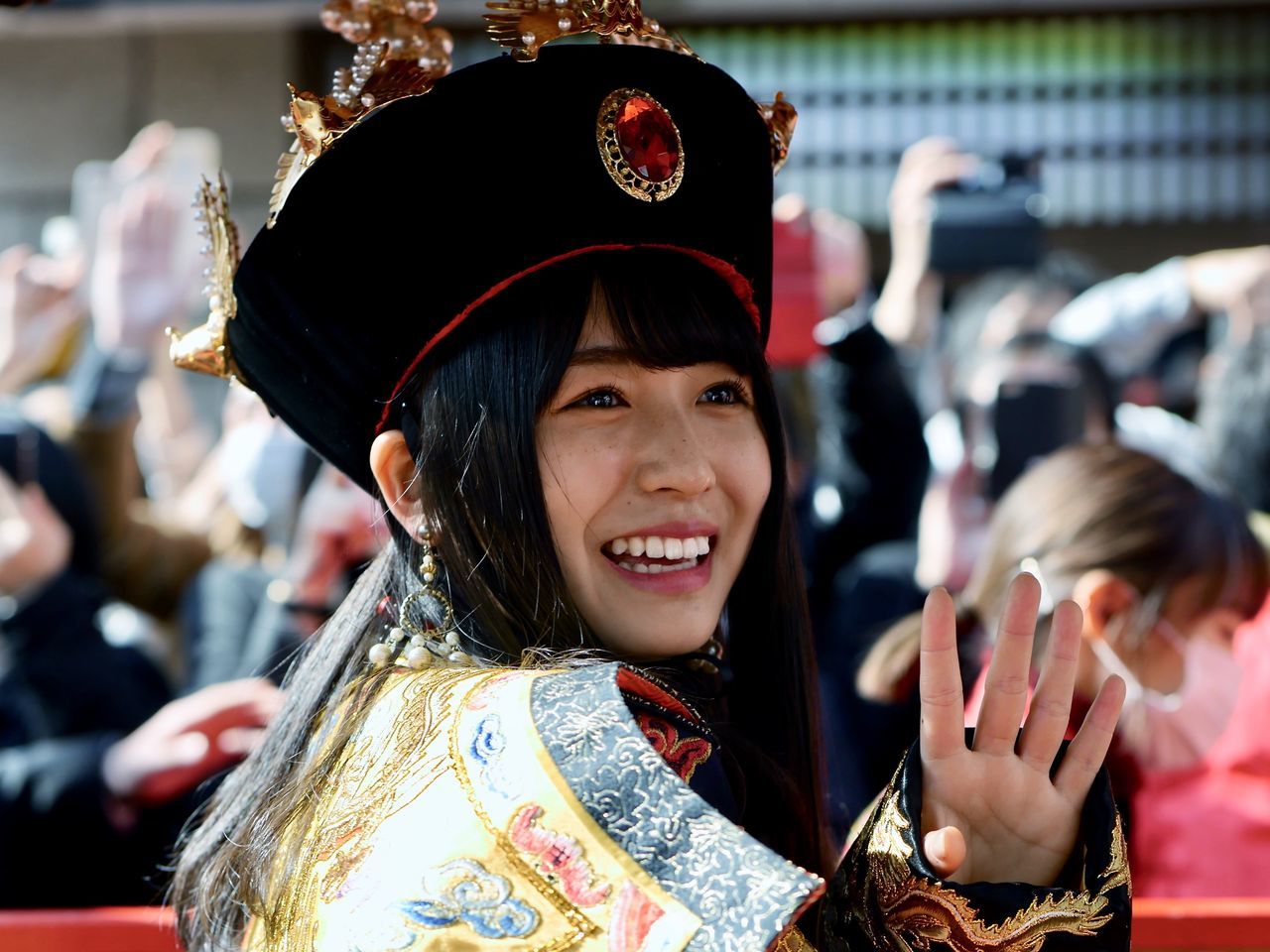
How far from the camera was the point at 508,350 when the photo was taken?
1709 mm

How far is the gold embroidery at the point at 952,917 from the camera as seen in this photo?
151 centimetres

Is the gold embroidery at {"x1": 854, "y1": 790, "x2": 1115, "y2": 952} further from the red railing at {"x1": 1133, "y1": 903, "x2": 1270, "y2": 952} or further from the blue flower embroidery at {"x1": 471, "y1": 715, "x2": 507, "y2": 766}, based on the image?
the red railing at {"x1": 1133, "y1": 903, "x2": 1270, "y2": 952}

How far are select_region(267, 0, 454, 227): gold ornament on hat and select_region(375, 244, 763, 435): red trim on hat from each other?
214 mm

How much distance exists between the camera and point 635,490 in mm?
1734

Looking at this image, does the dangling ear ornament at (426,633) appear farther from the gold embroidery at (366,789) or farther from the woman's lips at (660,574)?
the woman's lips at (660,574)

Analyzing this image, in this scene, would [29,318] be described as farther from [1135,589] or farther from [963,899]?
[963,899]

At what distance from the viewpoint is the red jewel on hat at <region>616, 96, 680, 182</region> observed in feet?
5.62

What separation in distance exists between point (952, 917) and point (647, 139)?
2.74ft

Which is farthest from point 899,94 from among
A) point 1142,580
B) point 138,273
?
point 1142,580

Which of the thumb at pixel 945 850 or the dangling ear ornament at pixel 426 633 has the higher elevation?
the dangling ear ornament at pixel 426 633

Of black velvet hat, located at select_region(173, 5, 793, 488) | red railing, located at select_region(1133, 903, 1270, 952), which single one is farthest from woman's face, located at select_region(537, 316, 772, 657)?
red railing, located at select_region(1133, 903, 1270, 952)

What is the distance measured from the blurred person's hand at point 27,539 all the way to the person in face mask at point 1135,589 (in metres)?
1.74

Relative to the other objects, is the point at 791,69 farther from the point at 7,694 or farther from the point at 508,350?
the point at 508,350

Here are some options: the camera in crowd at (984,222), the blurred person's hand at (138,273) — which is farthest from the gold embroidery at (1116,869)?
the blurred person's hand at (138,273)
